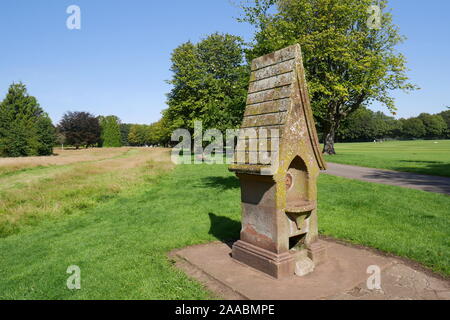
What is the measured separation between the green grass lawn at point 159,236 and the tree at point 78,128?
214 feet

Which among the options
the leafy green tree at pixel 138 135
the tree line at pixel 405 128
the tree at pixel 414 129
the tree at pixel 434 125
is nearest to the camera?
the tree line at pixel 405 128

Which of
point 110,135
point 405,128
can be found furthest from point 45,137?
point 405,128

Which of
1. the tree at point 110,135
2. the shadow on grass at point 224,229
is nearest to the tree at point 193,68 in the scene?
the shadow on grass at point 224,229

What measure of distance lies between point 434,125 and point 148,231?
125 meters

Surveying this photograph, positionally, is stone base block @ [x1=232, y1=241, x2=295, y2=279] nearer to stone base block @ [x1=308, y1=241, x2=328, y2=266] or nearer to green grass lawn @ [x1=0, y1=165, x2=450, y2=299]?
stone base block @ [x1=308, y1=241, x2=328, y2=266]

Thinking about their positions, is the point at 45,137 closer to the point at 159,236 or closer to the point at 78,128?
the point at 78,128

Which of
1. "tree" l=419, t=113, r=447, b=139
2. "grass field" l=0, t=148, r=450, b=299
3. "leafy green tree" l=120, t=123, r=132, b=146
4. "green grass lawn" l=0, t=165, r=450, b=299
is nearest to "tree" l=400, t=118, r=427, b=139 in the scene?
"tree" l=419, t=113, r=447, b=139

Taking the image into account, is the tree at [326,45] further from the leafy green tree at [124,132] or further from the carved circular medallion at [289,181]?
the leafy green tree at [124,132]

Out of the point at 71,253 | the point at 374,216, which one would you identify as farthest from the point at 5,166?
the point at 374,216

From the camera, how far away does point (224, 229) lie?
791 centimetres

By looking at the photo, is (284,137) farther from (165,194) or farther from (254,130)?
(165,194)

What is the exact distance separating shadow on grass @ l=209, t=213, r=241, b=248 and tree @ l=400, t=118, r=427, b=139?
399 ft

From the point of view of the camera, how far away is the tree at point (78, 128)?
69562 millimetres

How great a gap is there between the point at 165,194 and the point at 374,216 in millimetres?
9027
